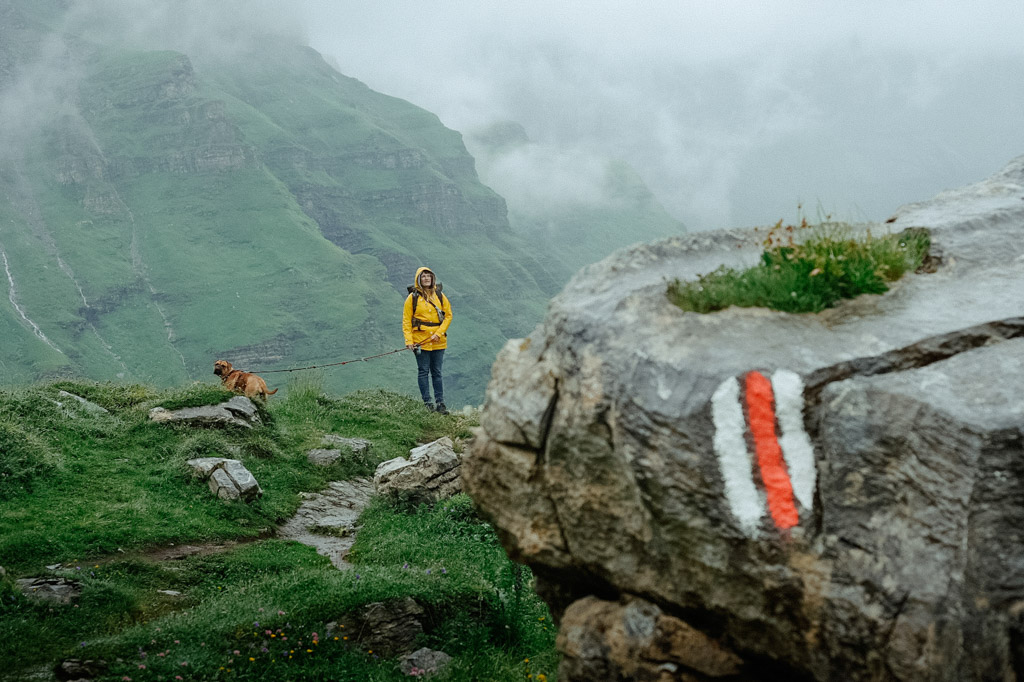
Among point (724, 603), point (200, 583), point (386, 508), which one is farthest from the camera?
point (386, 508)

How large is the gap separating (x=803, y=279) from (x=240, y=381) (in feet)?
47.9

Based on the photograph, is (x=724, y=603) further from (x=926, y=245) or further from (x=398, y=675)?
(x=398, y=675)

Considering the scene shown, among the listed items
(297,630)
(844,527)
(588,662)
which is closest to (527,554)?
(588,662)

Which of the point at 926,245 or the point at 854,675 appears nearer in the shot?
the point at 854,675

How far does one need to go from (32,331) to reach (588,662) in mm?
149448

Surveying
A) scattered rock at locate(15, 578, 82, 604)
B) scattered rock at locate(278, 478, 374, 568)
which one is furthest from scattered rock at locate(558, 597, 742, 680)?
scattered rock at locate(278, 478, 374, 568)

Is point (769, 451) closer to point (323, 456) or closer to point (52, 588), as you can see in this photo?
point (52, 588)

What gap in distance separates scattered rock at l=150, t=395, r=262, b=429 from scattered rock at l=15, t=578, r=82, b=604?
622cm

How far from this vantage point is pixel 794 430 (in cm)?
493

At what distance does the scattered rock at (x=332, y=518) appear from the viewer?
1209cm

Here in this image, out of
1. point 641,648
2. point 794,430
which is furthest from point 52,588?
point 794,430

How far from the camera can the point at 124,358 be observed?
458 ft

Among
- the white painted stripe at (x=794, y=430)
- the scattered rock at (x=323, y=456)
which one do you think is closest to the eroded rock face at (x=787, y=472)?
the white painted stripe at (x=794, y=430)

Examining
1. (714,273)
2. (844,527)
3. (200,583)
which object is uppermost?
(714,273)
